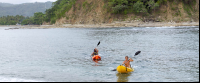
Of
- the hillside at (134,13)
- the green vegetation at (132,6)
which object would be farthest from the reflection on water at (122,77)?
the hillside at (134,13)

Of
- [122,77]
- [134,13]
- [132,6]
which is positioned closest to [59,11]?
[132,6]

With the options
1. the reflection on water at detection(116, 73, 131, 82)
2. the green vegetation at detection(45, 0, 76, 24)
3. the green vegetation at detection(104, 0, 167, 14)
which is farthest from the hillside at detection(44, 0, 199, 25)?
the reflection on water at detection(116, 73, 131, 82)

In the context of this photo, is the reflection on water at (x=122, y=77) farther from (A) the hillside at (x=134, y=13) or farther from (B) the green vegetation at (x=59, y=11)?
(B) the green vegetation at (x=59, y=11)

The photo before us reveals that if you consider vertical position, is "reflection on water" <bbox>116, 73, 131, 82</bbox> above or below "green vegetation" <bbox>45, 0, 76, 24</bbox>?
below

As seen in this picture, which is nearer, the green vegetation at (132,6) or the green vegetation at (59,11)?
the green vegetation at (132,6)

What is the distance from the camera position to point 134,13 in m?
83.2

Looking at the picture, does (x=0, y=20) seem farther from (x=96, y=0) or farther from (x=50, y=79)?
(x=50, y=79)

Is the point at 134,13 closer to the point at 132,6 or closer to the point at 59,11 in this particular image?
the point at 132,6

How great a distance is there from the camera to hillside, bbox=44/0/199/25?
259 feet

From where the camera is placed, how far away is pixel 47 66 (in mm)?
16844

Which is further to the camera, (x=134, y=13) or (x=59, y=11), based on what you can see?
(x=59, y=11)

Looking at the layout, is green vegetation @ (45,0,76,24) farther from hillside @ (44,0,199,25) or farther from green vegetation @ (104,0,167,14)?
green vegetation @ (104,0,167,14)

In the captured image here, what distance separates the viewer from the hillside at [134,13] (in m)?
78.9

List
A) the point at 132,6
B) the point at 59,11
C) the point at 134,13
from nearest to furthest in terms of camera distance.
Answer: the point at 134,13 < the point at 132,6 < the point at 59,11
